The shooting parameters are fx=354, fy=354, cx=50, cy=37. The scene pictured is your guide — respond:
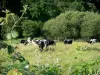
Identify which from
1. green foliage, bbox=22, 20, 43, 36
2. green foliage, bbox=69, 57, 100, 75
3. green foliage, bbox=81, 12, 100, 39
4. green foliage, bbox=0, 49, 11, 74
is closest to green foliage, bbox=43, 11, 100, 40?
green foliage, bbox=81, 12, 100, 39

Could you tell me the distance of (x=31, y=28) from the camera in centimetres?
2794

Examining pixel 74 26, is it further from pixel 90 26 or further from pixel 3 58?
pixel 3 58

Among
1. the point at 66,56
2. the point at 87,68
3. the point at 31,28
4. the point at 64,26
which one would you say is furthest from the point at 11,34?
the point at 31,28

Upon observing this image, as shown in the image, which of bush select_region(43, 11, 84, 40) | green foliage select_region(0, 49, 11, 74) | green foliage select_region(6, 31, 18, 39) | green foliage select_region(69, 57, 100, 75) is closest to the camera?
green foliage select_region(6, 31, 18, 39)

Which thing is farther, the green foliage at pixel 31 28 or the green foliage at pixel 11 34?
the green foliage at pixel 31 28

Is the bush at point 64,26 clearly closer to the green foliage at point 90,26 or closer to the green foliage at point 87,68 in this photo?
the green foliage at point 90,26

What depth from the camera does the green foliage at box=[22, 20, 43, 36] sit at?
2770cm

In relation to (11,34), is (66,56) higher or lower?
lower

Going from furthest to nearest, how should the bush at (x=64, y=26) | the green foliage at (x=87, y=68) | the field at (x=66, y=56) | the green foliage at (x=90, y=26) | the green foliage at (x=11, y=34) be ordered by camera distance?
the bush at (x=64, y=26) → the green foliage at (x=90, y=26) → the field at (x=66, y=56) → the green foliage at (x=87, y=68) → the green foliage at (x=11, y=34)

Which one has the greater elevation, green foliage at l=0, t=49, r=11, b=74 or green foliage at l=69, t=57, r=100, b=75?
green foliage at l=0, t=49, r=11, b=74

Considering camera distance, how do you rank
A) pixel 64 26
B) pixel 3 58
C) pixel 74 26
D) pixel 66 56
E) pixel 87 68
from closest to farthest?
1. pixel 3 58
2. pixel 87 68
3. pixel 66 56
4. pixel 64 26
5. pixel 74 26

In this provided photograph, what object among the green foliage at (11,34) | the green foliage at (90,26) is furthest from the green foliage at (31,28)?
the green foliage at (11,34)

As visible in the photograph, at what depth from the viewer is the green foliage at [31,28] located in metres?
27.7

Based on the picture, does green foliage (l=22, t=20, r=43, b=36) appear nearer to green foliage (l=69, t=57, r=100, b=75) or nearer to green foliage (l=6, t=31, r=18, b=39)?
green foliage (l=69, t=57, r=100, b=75)
